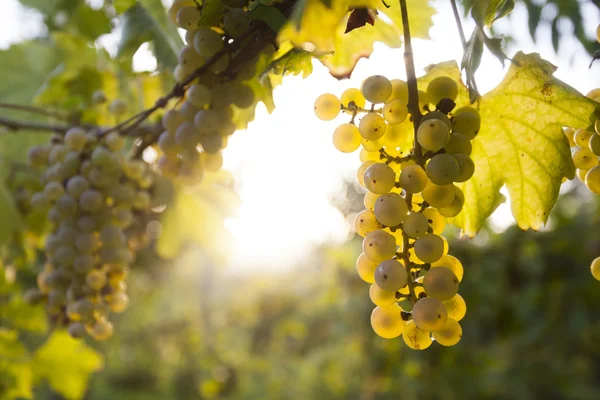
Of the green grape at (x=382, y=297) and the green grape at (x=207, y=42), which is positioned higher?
the green grape at (x=207, y=42)

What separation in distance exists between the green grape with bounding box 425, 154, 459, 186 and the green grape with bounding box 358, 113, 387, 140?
0.06 metres

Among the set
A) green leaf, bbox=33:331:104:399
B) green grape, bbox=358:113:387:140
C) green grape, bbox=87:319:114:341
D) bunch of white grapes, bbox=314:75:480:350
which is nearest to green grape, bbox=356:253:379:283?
bunch of white grapes, bbox=314:75:480:350

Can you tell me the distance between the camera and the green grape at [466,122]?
0.42 metres

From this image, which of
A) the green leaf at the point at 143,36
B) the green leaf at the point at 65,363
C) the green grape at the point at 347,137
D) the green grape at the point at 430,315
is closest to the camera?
the green grape at the point at 430,315

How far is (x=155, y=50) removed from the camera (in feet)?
2.36

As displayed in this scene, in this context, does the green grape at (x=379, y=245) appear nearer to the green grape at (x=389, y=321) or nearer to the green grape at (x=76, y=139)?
the green grape at (x=389, y=321)

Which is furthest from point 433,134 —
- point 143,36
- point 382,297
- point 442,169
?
point 143,36

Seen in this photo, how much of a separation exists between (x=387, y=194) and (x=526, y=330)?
255 cm

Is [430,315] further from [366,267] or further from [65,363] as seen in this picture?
[65,363]

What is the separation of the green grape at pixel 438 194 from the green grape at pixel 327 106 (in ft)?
0.38

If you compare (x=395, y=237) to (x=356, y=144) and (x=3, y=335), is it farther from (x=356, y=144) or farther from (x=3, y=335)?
(x=3, y=335)

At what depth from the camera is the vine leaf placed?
430mm

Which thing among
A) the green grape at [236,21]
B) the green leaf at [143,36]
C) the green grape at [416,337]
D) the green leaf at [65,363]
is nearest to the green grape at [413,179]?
the green grape at [416,337]

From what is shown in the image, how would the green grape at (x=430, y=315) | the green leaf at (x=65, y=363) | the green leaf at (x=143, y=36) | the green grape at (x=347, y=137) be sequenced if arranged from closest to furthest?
the green grape at (x=430, y=315) → the green grape at (x=347, y=137) → the green leaf at (x=143, y=36) → the green leaf at (x=65, y=363)
